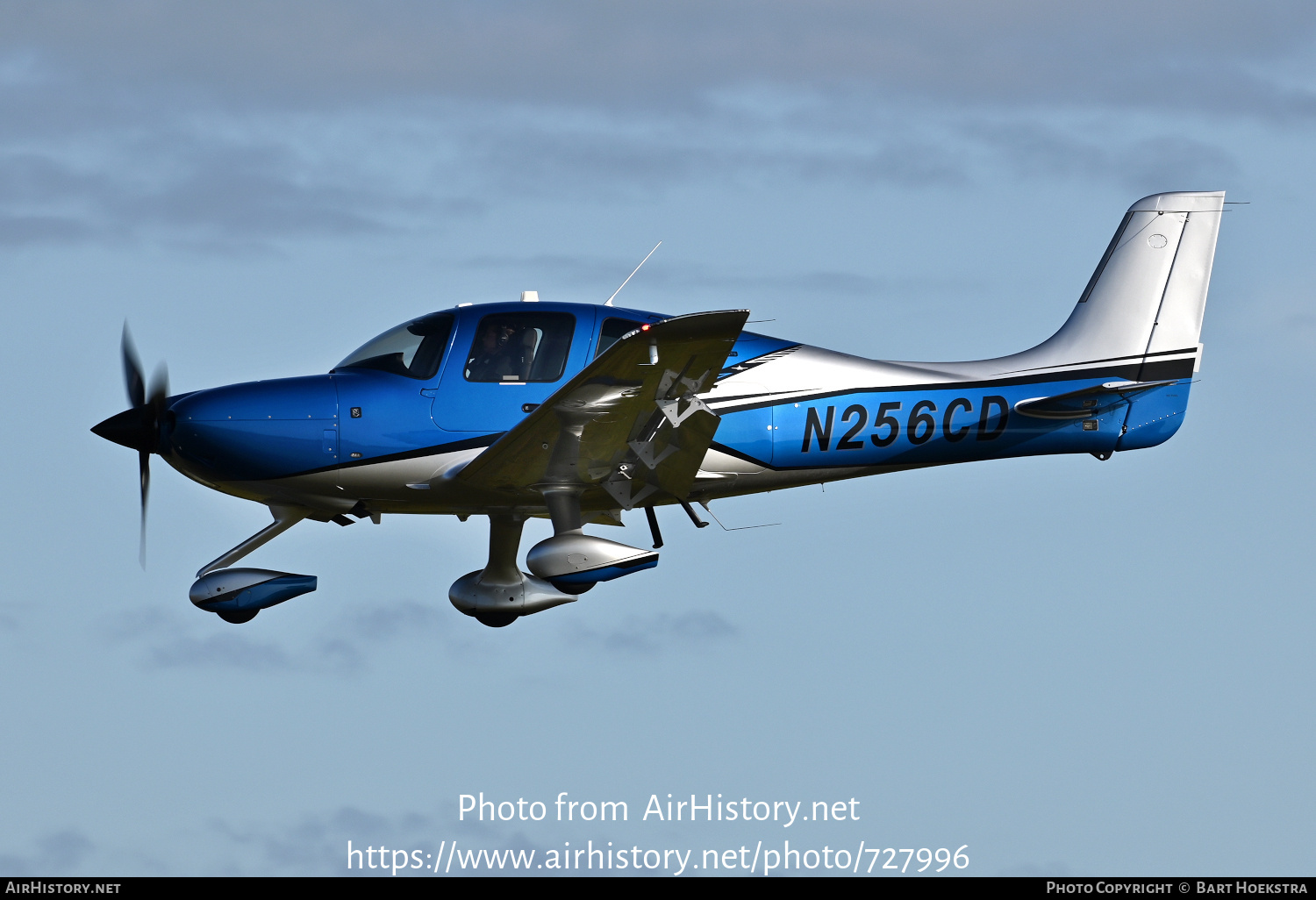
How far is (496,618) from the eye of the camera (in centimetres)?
1712

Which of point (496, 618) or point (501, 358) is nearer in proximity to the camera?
point (501, 358)

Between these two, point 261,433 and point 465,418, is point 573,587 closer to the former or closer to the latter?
point 465,418

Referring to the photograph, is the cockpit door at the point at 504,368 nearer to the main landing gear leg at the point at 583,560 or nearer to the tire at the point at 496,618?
the main landing gear leg at the point at 583,560

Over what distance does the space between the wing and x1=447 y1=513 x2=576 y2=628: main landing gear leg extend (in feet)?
4.25

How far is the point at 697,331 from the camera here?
1329 cm

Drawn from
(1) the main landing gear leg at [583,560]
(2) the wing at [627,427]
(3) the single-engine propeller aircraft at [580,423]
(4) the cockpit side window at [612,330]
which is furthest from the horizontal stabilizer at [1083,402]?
(1) the main landing gear leg at [583,560]

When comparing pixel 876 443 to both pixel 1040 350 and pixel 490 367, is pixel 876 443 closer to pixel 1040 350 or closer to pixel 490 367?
pixel 1040 350

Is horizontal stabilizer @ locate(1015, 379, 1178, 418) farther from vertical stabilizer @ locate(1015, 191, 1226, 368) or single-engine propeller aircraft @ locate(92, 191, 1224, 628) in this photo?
vertical stabilizer @ locate(1015, 191, 1226, 368)

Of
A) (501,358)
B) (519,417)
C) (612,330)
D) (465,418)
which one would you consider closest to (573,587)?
(519,417)

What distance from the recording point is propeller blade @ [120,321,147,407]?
16219 mm

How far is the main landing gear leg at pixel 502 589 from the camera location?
17.0 meters

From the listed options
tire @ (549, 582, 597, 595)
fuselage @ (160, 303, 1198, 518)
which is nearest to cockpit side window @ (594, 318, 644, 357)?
fuselage @ (160, 303, 1198, 518)

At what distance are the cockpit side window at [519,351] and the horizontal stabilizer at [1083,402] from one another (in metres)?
4.61

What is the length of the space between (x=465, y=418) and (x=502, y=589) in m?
2.29
